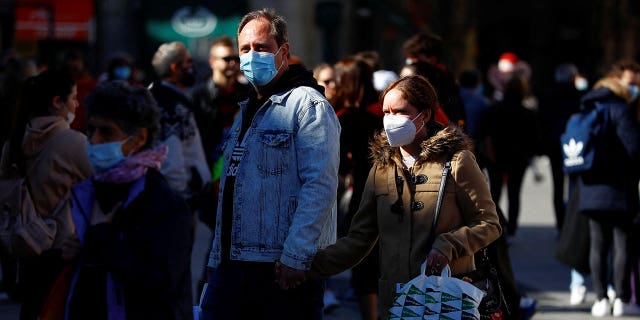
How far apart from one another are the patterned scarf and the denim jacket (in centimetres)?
81

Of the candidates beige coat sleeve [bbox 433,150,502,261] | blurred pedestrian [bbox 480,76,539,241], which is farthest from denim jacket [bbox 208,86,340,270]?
blurred pedestrian [bbox 480,76,539,241]

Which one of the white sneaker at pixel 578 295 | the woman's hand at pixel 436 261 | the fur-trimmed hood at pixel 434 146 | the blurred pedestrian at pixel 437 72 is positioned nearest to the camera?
the woman's hand at pixel 436 261

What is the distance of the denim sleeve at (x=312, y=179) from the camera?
5.20 meters

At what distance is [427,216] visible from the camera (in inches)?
216

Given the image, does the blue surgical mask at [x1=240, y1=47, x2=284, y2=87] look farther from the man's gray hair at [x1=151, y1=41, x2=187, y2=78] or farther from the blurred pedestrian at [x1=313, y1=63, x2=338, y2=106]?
the man's gray hair at [x1=151, y1=41, x2=187, y2=78]

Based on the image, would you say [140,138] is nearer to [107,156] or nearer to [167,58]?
[107,156]

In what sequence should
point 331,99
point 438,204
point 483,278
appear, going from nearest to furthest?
point 438,204 < point 483,278 < point 331,99

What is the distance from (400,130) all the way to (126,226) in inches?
58.1

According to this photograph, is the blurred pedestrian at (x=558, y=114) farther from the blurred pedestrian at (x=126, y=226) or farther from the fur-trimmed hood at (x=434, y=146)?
the blurred pedestrian at (x=126, y=226)

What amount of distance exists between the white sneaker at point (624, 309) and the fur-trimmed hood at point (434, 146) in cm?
444

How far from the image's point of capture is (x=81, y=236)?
14.8ft

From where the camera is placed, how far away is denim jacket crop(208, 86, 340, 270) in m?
5.28

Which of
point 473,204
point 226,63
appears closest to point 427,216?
point 473,204

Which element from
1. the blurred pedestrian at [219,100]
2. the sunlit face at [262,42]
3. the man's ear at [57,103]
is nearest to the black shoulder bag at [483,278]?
the sunlit face at [262,42]
